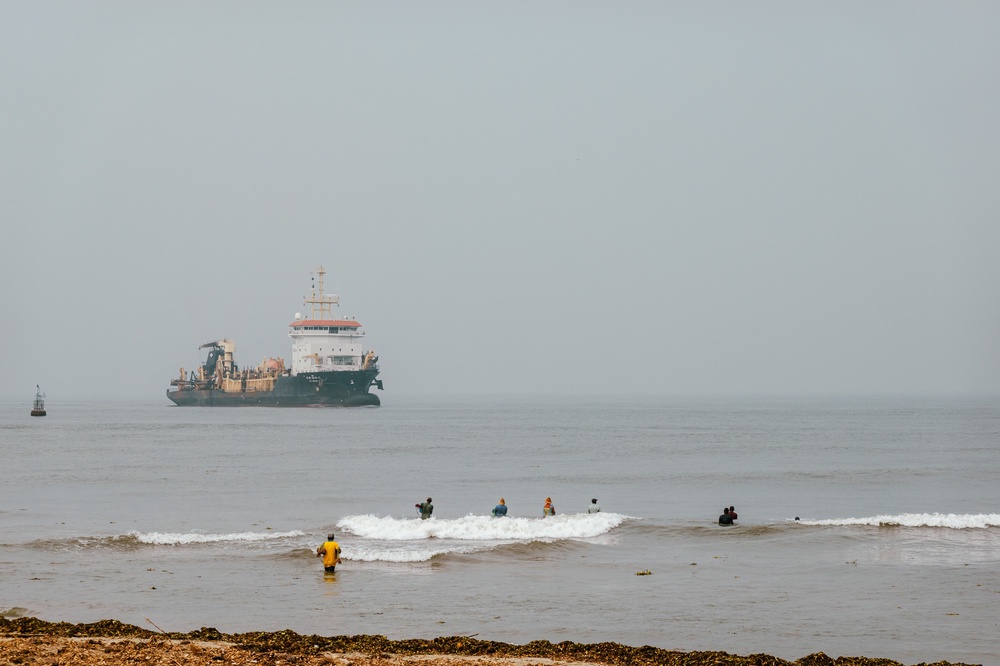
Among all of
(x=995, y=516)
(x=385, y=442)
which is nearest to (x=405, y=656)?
(x=995, y=516)

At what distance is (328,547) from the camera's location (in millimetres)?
19188

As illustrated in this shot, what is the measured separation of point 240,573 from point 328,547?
1830 mm

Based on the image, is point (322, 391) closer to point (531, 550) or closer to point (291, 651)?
point (531, 550)

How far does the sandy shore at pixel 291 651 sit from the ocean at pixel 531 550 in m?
1.05

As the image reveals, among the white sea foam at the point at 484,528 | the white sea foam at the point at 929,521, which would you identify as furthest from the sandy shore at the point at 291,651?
the white sea foam at the point at 929,521

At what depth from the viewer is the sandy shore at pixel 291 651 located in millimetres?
11039

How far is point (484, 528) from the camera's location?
25.6 meters

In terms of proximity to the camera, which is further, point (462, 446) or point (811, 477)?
point (462, 446)

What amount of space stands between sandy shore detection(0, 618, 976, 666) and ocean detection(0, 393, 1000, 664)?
1.05 m

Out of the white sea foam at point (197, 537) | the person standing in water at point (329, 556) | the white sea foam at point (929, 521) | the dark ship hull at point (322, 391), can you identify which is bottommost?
the white sea foam at point (197, 537)

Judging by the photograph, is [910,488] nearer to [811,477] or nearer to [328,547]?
[811,477]

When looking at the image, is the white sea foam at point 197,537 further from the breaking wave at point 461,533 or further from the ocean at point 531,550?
the breaking wave at point 461,533

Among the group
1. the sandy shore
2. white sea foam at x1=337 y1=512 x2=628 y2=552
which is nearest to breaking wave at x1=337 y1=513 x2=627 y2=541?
white sea foam at x1=337 y1=512 x2=628 y2=552

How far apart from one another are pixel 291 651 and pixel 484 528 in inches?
550
